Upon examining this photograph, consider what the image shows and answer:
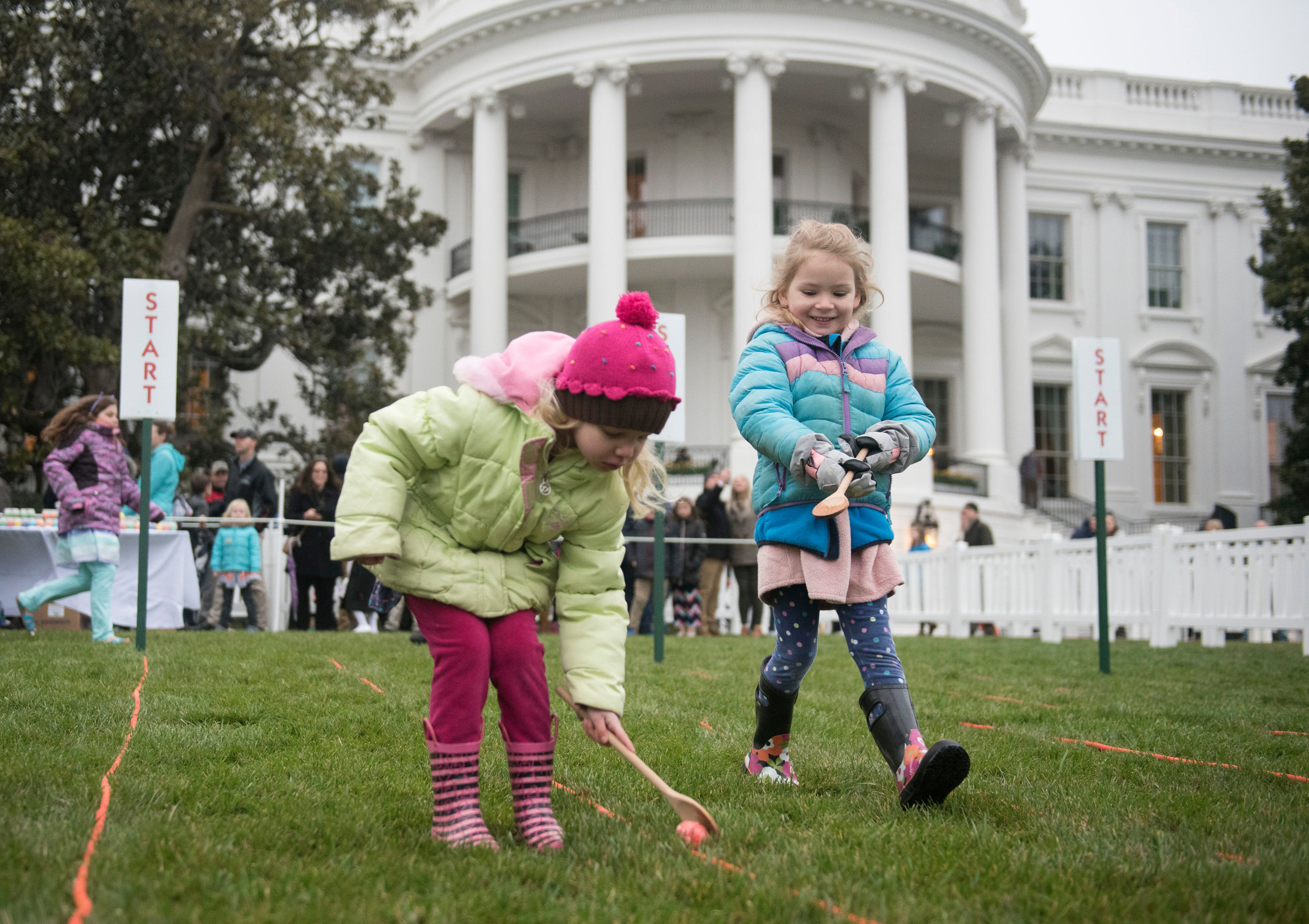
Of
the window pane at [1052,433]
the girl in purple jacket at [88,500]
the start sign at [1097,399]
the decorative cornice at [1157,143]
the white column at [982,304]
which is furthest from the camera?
the decorative cornice at [1157,143]

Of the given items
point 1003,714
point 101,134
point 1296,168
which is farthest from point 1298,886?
point 1296,168

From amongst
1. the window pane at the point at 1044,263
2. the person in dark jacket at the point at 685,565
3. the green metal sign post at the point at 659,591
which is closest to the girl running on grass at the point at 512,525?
the green metal sign post at the point at 659,591

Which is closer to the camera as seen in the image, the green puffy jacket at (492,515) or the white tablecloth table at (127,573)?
the green puffy jacket at (492,515)

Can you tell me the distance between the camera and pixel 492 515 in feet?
10.4

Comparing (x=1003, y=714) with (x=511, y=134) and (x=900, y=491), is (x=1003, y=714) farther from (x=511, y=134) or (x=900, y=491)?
(x=511, y=134)

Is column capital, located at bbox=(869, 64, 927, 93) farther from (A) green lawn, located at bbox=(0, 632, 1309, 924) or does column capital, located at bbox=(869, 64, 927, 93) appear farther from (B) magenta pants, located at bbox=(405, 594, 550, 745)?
(B) magenta pants, located at bbox=(405, 594, 550, 745)

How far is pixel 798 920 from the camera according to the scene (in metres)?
2.48

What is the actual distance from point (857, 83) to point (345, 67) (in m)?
11.0

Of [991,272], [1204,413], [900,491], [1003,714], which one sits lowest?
[1003,714]

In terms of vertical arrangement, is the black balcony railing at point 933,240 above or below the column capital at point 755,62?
below

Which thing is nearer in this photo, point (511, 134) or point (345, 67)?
point (345, 67)

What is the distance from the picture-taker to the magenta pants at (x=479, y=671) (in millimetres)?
3160

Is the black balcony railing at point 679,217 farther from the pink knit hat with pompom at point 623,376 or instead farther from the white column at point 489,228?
the pink knit hat with pompom at point 623,376

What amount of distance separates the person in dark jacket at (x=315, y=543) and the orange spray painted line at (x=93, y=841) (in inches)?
300
